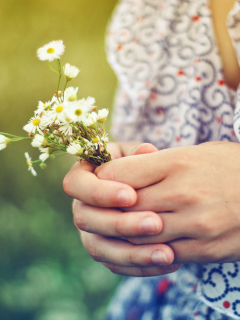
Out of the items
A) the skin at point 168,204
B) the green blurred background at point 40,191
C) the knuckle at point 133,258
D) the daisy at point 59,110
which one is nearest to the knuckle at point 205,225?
the skin at point 168,204

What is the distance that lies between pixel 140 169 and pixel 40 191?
44.9 inches

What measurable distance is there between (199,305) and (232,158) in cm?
31

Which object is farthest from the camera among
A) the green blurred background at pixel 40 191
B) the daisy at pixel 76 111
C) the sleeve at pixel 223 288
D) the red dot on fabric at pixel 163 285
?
the green blurred background at pixel 40 191

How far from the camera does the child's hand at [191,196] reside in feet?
1.12

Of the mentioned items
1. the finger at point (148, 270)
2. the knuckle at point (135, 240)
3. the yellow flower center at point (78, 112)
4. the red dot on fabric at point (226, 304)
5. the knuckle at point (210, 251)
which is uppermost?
the yellow flower center at point (78, 112)

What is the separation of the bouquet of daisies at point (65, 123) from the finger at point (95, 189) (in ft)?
0.11

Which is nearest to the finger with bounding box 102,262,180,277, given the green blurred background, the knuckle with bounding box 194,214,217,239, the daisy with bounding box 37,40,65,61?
the knuckle with bounding box 194,214,217,239

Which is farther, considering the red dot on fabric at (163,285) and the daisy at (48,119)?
the red dot on fabric at (163,285)

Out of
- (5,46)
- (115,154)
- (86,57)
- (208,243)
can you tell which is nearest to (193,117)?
(115,154)

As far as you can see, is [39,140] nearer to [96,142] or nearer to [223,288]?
[96,142]

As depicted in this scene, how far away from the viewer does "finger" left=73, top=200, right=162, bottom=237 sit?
35cm

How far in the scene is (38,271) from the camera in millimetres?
1356

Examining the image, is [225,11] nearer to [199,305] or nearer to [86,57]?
[199,305]

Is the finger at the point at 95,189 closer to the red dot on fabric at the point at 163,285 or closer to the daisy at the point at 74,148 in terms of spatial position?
the daisy at the point at 74,148
